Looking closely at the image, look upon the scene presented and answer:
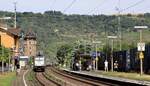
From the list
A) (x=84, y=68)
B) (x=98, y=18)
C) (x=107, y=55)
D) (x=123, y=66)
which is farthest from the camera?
(x=98, y=18)

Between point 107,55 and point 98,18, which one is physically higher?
point 98,18

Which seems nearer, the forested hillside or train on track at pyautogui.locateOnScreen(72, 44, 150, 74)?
train on track at pyautogui.locateOnScreen(72, 44, 150, 74)

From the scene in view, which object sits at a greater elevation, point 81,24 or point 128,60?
point 81,24

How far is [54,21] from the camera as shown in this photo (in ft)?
550

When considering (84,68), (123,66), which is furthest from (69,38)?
(123,66)

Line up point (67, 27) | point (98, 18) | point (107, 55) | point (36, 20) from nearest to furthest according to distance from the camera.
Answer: point (107, 55)
point (98, 18)
point (67, 27)
point (36, 20)

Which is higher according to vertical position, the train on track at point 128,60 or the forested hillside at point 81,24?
the forested hillside at point 81,24

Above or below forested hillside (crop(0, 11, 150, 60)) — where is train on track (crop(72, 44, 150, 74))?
below

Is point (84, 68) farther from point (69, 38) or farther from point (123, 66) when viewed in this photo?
point (69, 38)

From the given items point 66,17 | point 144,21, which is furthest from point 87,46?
point 144,21

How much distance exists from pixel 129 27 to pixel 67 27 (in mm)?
26367

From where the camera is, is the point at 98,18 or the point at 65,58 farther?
the point at 65,58

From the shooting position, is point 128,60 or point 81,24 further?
point 81,24

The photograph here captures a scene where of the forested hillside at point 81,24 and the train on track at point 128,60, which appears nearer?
the train on track at point 128,60
